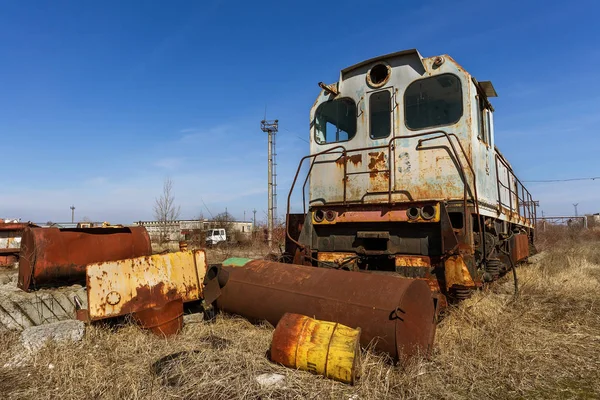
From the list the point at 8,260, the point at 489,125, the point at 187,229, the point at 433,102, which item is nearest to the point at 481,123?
the point at 489,125

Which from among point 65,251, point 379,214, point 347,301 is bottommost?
point 347,301

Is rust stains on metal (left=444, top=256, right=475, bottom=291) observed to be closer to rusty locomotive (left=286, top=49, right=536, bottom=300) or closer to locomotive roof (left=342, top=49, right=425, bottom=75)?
rusty locomotive (left=286, top=49, right=536, bottom=300)

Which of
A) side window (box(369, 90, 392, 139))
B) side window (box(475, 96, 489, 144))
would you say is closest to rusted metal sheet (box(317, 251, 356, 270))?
side window (box(369, 90, 392, 139))

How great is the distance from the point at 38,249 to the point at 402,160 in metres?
5.31

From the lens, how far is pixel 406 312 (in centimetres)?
396

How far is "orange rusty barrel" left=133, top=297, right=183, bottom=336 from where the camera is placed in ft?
15.7

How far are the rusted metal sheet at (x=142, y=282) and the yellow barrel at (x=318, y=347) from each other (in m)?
1.92

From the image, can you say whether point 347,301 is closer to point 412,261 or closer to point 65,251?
point 412,261

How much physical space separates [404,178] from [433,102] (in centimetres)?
125

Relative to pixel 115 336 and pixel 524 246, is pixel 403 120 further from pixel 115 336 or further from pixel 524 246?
pixel 524 246

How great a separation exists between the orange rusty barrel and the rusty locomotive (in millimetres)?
2023

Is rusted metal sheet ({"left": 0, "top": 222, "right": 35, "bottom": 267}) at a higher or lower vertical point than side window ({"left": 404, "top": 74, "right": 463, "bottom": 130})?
lower

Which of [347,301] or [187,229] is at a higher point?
[187,229]

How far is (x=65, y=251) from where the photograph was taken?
559 cm
